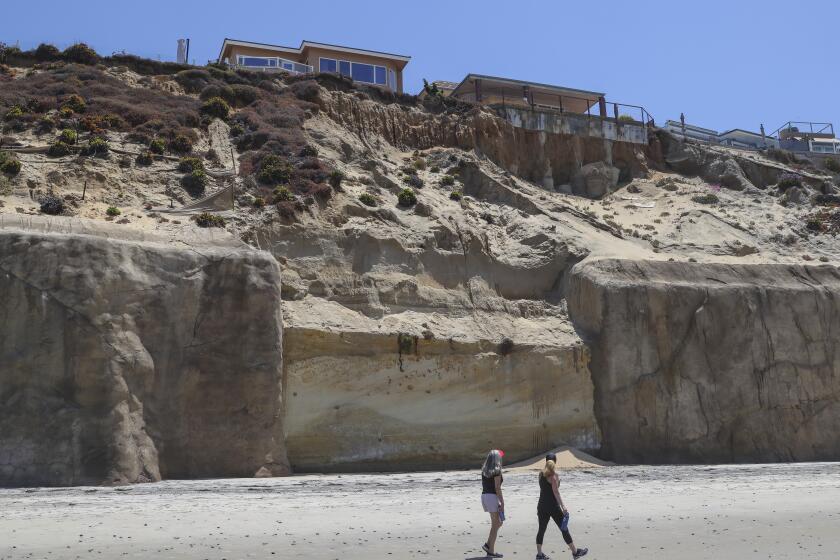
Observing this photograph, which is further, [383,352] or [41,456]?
[383,352]

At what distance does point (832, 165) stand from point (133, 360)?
136 ft

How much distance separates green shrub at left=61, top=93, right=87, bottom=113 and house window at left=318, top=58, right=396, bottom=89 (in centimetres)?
1741

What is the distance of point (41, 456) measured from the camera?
21.5 metres

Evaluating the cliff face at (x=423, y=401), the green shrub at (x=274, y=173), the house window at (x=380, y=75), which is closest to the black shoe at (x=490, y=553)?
the cliff face at (x=423, y=401)

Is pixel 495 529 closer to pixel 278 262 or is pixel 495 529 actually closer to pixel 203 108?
pixel 278 262

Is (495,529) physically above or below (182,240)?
below

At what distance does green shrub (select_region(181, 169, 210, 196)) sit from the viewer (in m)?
31.3

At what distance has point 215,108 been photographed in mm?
38312

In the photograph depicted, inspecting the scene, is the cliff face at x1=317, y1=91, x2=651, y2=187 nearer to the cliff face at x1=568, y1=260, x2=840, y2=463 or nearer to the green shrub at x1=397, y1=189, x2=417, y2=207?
the green shrub at x1=397, y1=189, x2=417, y2=207

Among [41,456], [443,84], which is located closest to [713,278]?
[41,456]

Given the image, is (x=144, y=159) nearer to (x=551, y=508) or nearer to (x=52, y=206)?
(x=52, y=206)

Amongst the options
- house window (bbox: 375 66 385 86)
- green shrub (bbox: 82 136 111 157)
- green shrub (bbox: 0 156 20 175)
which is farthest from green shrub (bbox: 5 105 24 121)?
house window (bbox: 375 66 385 86)

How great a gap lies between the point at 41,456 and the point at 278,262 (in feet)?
32.2

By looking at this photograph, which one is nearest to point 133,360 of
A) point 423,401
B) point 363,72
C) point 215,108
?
point 423,401
